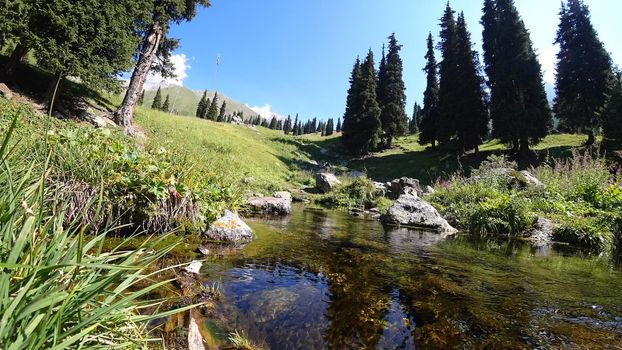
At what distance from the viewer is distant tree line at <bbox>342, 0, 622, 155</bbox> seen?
1172 inches

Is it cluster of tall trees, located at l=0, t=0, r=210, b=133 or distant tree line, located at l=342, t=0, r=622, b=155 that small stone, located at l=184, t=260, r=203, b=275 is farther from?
distant tree line, located at l=342, t=0, r=622, b=155

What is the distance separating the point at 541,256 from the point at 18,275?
8805 mm

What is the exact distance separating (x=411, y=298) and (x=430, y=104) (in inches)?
1769

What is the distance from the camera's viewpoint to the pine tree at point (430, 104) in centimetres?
4128

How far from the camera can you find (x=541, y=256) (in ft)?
24.5

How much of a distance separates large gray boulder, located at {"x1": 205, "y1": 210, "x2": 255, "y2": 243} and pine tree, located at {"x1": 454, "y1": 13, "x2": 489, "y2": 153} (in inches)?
1270

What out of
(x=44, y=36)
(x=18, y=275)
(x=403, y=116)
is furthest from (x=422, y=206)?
(x=403, y=116)

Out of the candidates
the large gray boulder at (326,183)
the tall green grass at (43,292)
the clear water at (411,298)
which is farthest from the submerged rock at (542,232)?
the large gray boulder at (326,183)

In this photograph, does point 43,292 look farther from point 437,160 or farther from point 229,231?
point 437,160

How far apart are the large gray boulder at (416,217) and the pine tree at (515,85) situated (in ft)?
73.8

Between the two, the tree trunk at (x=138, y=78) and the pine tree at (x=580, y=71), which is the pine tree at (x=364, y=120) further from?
the tree trunk at (x=138, y=78)

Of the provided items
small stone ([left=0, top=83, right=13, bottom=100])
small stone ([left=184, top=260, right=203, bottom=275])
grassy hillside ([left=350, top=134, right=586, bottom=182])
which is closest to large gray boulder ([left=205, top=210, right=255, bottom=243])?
small stone ([left=184, top=260, right=203, bottom=275])

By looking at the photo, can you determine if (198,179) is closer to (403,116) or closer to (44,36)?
(44,36)

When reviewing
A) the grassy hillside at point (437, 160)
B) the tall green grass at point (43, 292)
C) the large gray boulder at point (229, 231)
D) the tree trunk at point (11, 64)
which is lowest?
the large gray boulder at point (229, 231)
